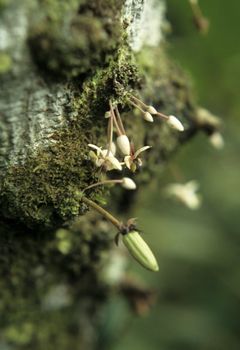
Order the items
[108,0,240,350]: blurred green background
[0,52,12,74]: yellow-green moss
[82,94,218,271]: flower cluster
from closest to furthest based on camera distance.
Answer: [0,52,12,74]: yellow-green moss → [82,94,218,271]: flower cluster → [108,0,240,350]: blurred green background

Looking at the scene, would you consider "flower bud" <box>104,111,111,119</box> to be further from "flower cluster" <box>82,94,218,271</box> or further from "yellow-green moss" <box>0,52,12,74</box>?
"yellow-green moss" <box>0,52,12,74</box>

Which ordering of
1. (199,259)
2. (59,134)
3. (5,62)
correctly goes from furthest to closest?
1. (199,259)
2. (59,134)
3. (5,62)

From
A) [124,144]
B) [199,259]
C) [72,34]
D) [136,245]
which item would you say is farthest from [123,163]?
[199,259]

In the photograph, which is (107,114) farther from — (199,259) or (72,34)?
(199,259)

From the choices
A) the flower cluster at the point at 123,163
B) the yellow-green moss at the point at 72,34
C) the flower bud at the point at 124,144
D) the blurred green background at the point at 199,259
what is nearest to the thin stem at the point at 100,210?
the flower cluster at the point at 123,163

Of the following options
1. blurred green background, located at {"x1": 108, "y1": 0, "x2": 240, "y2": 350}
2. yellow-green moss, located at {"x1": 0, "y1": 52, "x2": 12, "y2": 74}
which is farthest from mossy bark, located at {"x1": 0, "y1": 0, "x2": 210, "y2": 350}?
blurred green background, located at {"x1": 108, "y1": 0, "x2": 240, "y2": 350}

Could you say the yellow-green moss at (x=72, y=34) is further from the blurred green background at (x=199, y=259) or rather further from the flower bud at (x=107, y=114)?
the blurred green background at (x=199, y=259)

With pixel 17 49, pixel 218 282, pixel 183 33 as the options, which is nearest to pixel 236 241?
pixel 218 282

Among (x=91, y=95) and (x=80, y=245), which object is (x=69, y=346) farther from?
(x=91, y=95)
